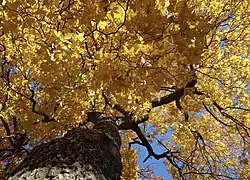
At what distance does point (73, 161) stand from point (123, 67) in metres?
0.84

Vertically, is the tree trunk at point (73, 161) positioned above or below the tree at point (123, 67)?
below

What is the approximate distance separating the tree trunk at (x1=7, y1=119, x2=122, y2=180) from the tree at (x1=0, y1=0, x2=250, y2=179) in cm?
3

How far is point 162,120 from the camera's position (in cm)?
730

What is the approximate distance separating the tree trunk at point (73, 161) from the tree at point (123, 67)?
0.03 meters

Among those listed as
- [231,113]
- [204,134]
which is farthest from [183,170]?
[231,113]

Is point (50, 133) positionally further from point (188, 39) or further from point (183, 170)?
point (188, 39)

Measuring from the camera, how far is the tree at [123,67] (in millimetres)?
2008

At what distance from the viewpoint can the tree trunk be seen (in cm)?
212

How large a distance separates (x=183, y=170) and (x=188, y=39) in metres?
5.57

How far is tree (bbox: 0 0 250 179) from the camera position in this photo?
2.01m

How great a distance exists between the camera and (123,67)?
87.3 inches

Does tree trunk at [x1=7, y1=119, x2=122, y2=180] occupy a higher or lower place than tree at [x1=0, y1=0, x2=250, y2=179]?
lower

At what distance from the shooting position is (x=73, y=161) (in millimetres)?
2293

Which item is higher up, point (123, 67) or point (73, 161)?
point (123, 67)
